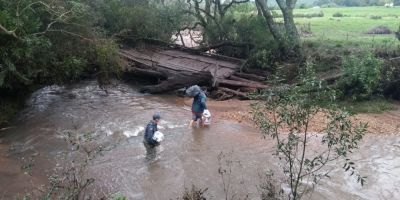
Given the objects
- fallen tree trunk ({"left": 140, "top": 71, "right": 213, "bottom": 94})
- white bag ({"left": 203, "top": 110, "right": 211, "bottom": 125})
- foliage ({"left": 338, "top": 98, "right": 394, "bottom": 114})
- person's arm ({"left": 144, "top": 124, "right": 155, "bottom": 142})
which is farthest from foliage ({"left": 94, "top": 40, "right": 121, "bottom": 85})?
foliage ({"left": 338, "top": 98, "right": 394, "bottom": 114})

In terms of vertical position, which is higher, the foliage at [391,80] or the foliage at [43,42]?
the foliage at [43,42]

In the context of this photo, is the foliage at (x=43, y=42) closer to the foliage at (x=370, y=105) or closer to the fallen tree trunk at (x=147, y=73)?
the fallen tree trunk at (x=147, y=73)

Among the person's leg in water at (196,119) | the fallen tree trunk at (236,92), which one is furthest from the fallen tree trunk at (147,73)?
the person's leg in water at (196,119)

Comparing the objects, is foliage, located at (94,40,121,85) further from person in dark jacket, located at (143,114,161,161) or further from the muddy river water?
A: person in dark jacket, located at (143,114,161,161)

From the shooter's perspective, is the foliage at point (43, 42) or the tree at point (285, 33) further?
the tree at point (285, 33)

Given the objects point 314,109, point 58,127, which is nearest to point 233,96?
point 58,127

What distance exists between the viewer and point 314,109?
7.36m

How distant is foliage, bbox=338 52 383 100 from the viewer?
632 inches

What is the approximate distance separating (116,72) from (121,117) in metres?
2.07

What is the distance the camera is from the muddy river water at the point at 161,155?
946cm

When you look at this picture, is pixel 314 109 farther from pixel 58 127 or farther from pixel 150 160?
pixel 58 127

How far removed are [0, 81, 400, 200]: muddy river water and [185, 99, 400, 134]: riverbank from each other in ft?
1.65

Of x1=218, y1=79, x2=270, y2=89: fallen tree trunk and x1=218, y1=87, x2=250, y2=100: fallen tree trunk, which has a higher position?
x1=218, y1=79, x2=270, y2=89: fallen tree trunk

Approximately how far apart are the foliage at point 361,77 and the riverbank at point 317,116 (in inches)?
42.6
